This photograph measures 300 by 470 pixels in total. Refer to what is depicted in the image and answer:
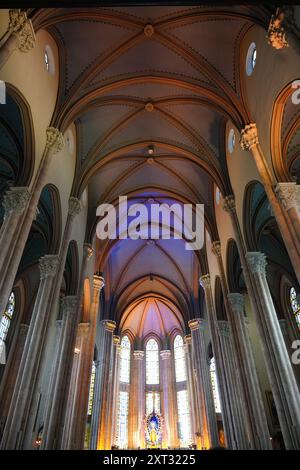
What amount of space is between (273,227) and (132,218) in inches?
361

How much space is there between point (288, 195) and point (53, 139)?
7507 mm

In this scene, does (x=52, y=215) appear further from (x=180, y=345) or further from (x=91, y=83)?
(x=180, y=345)

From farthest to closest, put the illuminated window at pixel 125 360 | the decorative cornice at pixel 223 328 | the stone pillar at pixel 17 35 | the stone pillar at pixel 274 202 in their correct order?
the illuminated window at pixel 125 360
the decorative cornice at pixel 223 328
the stone pillar at pixel 274 202
the stone pillar at pixel 17 35

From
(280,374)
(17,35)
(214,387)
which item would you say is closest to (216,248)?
(280,374)

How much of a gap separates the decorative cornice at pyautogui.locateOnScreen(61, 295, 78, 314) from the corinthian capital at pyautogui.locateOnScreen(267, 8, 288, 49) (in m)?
11.6

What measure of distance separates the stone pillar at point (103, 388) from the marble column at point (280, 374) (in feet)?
51.1

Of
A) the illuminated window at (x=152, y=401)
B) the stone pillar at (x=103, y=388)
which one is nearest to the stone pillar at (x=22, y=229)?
the stone pillar at (x=103, y=388)

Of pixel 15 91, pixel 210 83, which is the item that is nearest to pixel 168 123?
pixel 210 83

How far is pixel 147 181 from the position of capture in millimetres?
19641

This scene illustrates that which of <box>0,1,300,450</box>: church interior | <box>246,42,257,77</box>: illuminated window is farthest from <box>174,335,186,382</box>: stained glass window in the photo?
<box>246,42,257,77</box>: illuminated window

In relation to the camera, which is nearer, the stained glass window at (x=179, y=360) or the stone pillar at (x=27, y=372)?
the stone pillar at (x=27, y=372)

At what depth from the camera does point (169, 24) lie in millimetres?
12180

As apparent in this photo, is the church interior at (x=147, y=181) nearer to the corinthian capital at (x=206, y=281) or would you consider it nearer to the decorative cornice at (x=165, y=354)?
the corinthian capital at (x=206, y=281)

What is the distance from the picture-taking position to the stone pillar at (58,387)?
10.9 meters
